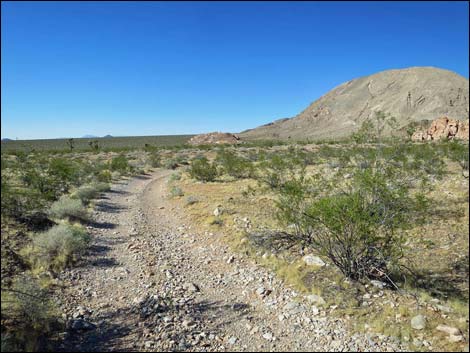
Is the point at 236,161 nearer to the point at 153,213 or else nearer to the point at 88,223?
the point at 153,213

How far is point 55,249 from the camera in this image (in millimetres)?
7652

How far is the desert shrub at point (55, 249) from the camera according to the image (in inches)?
286

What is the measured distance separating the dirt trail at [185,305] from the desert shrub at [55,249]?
0.39 m

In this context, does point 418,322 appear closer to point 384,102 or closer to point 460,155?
point 460,155

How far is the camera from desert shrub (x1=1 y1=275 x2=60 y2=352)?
14.6 ft

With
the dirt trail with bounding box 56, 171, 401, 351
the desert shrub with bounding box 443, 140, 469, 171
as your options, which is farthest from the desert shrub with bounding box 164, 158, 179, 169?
the desert shrub with bounding box 443, 140, 469, 171

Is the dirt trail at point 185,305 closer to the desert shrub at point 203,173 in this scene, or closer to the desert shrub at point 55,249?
the desert shrub at point 55,249

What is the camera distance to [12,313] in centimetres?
515

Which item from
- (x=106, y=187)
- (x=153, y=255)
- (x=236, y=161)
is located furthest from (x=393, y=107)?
(x=153, y=255)

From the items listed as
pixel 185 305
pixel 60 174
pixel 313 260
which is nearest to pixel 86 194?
pixel 60 174

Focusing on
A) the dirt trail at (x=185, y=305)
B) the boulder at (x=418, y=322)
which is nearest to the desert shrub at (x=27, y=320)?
the dirt trail at (x=185, y=305)

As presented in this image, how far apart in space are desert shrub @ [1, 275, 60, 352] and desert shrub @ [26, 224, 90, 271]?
5.26 ft

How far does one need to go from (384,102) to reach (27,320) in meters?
103

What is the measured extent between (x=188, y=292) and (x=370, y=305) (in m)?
3.47
